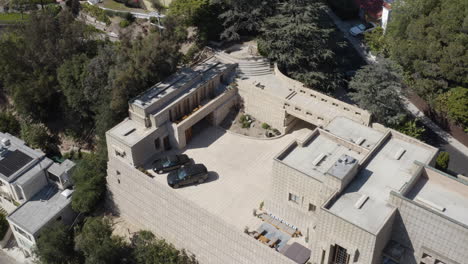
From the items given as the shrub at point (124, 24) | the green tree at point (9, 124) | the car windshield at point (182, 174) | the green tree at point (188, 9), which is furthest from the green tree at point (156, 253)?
the shrub at point (124, 24)

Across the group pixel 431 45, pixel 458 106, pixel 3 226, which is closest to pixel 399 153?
pixel 458 106

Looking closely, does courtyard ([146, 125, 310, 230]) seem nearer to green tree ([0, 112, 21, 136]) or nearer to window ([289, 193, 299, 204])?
window ([289, 193, 299, 204])

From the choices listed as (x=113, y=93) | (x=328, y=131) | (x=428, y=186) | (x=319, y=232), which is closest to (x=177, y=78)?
(x=113, y=93)

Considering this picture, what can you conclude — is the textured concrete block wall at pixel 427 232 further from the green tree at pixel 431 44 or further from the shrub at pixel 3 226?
the shrub at pixel 3 226

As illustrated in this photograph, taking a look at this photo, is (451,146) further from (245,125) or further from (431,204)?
(245,125)

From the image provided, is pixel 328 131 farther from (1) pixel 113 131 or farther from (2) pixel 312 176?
(1) pixel 113 131
